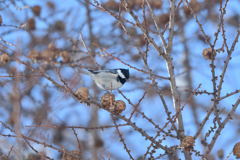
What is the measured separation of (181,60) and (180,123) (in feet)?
12.5

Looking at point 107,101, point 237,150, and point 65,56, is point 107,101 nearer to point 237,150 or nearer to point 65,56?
point 237,150

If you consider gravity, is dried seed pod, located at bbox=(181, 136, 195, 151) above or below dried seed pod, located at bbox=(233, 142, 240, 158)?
below

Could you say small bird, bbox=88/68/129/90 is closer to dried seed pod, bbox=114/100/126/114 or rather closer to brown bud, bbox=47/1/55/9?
dried seed pod, bbox=114/100/126/114

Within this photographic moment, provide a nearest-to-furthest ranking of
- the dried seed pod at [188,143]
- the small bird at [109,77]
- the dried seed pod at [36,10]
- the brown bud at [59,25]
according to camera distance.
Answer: the dried seed pod at [188,143]
the small bird at [109,77]
the dried seed pod at [36,10]
the brown bud at [59,25]

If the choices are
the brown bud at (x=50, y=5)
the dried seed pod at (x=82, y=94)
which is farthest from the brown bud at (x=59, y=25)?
the dried seed pod at (x=82, y=94)

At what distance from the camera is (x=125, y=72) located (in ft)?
12.3

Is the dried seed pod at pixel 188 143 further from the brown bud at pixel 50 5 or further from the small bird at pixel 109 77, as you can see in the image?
the brown bud at pixel 50 5

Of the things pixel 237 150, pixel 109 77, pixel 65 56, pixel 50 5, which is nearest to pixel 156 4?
pixel 109 77

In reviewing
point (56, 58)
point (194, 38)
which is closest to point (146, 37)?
point (56, 58)

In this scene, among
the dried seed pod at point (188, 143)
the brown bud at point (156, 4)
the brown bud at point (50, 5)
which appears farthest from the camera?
the brown bud at point (50, 5)

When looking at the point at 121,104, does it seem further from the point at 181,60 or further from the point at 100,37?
the point at 181,60

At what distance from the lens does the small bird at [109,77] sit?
12.1ft

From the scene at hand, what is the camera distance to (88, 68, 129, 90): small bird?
3.68 m

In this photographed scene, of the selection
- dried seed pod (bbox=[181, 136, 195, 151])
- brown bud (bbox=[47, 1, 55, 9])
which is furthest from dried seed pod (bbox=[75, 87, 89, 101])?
brown bud (bbox=[47, 1, 55, 9])
